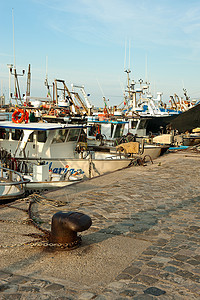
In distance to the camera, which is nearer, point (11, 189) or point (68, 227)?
point (68, 227)

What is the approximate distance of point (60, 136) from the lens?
42.2ft

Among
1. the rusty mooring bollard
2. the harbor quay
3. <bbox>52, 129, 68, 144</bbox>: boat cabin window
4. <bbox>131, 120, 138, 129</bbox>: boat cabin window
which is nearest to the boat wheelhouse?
<bbox>52, 129, 68, 144</bbox>: boat cabin window

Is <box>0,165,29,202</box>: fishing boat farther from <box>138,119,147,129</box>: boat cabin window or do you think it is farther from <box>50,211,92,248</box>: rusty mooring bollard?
<box>138,119,147,129</box>: boat cabin window

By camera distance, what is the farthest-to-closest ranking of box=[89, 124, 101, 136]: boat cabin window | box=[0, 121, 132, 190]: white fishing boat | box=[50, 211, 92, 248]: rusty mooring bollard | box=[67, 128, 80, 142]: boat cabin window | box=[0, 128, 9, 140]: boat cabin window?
box=[89, 124, 101, 136]: boat cabin window, box=[67, 128, 80, 142]: boat cabin window, box=[0, 128, 9, 140]: boat cabin window, box=[0, 121, 132, 190]: white fishing boat, box=[50, 211, 92, 248]: rusty mooring bollard

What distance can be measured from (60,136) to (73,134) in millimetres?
892

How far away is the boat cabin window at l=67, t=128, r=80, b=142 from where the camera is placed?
13.4m

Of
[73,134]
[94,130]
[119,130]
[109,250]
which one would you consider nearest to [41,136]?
[73,134]

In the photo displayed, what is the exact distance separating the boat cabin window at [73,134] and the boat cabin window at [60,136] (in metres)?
0.32

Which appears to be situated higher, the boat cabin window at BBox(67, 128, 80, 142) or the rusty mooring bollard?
the boat cabin window at BBox(67, 128, 80, 142)

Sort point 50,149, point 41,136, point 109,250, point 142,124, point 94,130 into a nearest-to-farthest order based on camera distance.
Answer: point 109,250 < point 41,136 < point 50,149 < point 94,130 < point 142,124

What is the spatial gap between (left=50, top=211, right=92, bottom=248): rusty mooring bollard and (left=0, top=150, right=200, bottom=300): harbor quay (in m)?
0.13

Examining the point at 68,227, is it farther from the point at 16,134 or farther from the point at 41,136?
the point at 16,134

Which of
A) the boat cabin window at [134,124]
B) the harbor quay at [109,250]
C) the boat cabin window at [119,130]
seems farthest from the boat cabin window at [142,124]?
the harbor quay at [109,250]

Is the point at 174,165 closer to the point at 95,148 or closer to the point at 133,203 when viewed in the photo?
the point at 95,148
